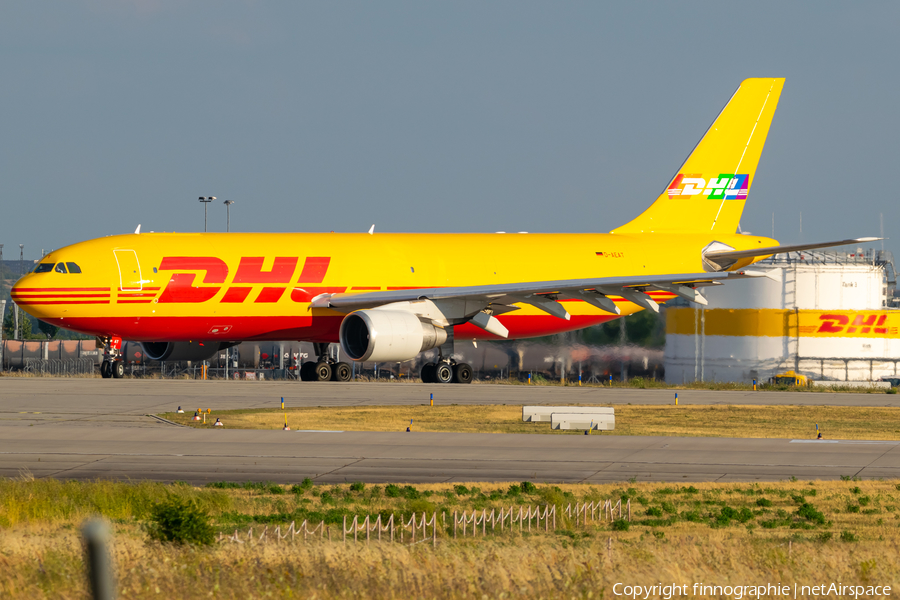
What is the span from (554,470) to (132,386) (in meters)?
20.1

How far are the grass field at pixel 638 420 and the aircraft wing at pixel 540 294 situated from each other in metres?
6.80

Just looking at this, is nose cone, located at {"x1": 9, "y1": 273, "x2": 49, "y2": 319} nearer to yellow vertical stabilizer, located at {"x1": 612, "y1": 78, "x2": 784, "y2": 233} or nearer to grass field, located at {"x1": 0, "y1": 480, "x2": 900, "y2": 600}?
grass field, located at {"x1": 0, "y1": 480, "x2": 900, "y2": 600}

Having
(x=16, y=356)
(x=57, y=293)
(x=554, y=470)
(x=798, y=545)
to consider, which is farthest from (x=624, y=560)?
(x=16, y=356)

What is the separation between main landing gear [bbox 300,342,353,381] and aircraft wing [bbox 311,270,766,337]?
110 inches

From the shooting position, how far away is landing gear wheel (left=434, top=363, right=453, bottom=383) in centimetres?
4053

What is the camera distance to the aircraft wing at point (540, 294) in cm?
3744

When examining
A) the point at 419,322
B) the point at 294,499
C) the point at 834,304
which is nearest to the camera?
the point at 294,499

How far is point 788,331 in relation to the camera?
54.2 meters

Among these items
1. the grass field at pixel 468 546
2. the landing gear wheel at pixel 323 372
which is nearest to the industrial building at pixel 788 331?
the landing gear wheel at pixel 323 372

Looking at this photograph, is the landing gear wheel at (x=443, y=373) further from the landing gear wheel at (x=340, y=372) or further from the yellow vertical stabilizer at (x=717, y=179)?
the yellow vertical stabilizer at (x=717, y=179)

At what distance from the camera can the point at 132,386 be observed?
3509 centimetres

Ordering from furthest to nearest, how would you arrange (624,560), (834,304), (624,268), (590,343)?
(834,304)
(590,343)
(624,268)
(624,560)

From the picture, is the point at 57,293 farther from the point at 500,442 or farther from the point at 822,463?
the point at 822,463

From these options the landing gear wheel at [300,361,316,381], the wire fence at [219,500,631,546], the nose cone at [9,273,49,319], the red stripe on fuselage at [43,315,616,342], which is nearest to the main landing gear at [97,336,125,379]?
the red stripe on fuselage at [43,315,616,342]
